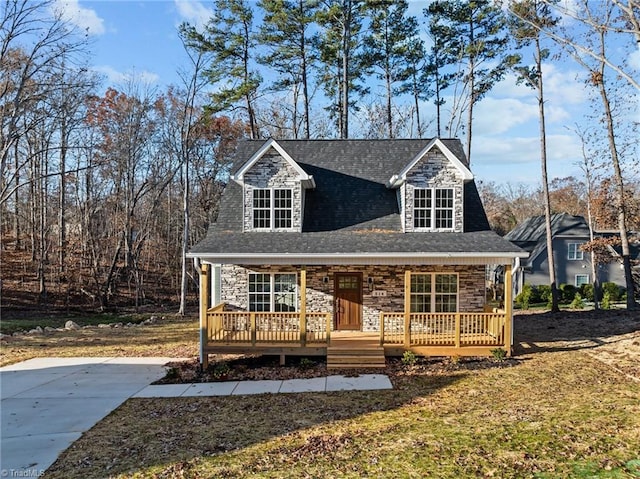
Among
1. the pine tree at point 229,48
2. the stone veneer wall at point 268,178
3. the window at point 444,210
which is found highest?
the pine tree at point 229,48

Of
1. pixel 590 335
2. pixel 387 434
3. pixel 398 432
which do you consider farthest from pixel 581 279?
pixel 387 434

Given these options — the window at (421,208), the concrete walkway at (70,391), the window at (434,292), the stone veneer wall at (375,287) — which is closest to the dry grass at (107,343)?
the concrete walkway at (70,391)

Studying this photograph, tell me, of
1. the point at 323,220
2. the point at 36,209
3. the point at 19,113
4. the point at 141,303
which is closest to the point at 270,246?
the point at 323,220

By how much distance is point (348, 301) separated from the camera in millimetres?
13984

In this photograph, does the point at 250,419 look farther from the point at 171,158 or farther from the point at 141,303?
the point at 171,158

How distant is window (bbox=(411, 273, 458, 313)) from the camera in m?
13.8

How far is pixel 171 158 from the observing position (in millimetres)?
29906

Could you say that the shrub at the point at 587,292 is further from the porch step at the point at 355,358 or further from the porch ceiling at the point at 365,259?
the porch step at the point at 355,358

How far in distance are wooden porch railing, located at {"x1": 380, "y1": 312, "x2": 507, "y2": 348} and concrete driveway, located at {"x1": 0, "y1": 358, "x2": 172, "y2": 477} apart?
21.6 feet

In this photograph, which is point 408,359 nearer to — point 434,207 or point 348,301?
point 348,301

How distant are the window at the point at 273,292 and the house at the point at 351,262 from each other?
1.3 inches

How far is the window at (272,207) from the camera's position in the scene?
1404 cm

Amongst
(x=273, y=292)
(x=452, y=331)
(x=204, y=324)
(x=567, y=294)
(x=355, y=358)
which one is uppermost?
(x=273, y=292)

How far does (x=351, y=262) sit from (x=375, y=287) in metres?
1.95
